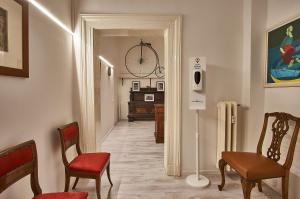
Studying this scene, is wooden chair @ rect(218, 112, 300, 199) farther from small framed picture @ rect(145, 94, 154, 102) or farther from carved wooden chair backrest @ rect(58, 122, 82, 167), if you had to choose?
small framed picture @ rect(145, 94, 154, 102)

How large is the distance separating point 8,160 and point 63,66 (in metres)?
1.38

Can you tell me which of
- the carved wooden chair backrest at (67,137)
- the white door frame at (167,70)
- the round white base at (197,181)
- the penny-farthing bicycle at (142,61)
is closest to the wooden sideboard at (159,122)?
the white door frame at (167,70)

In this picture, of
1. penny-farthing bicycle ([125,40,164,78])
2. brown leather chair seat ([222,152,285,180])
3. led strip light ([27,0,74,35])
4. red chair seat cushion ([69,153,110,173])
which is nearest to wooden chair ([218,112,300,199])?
brown leather chair seat ([222,152,285,180])

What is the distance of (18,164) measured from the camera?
1365 mm

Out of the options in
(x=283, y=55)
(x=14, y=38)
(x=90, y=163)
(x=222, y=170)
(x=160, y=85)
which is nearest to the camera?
(x=14, y=38)

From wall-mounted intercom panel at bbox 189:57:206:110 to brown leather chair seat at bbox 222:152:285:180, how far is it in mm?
771

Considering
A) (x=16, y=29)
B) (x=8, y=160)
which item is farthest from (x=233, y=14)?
(x=8, y=160)

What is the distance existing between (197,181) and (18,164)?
2085 mm

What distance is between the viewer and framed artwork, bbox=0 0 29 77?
51.6 inches

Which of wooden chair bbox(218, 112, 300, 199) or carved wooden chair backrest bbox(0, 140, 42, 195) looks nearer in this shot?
carved wooden chair backrest bbox(0, 140, 42, 195)

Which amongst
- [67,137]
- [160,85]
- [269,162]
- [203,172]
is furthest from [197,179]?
[160,85]

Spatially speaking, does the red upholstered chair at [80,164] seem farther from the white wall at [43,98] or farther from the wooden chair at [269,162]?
the wooden chair at [269,162]

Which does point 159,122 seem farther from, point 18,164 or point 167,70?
point 18,164

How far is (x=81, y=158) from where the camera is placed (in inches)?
88.2
